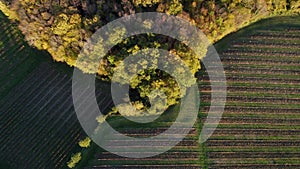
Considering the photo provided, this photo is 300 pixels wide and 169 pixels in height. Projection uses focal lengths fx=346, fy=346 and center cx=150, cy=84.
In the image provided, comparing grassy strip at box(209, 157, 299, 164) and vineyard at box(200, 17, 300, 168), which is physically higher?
A: vineyard at box(200, 17, 300, 168)

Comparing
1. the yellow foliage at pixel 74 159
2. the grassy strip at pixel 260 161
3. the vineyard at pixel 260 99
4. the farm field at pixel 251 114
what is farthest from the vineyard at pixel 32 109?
the grassy strip at pixel 260 161

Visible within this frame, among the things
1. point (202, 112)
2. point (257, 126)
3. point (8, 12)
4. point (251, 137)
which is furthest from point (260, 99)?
point (8, 12)

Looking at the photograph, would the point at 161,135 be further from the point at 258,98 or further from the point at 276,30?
the point at 276,30

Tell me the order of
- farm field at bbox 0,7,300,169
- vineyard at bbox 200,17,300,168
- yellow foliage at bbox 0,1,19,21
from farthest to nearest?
yellow foliage at bbox 0,1,19,21 → vineyard at bbox 200,17,300,168 → farm field at bbox 0,7,300,169

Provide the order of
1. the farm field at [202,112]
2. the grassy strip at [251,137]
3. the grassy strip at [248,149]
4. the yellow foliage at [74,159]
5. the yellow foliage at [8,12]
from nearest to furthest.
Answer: the yellow foliage at [74,159] → the farm field at [202,112] → the grassy strip at [248,149] → the grassy strip at [251,137] → the yellow foliage at [8,12]

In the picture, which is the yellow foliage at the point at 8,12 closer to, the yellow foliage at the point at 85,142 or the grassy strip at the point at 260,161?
the yellow foliage at the point at 85,142

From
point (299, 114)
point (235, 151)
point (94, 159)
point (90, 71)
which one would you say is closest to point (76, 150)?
point (94, 159)

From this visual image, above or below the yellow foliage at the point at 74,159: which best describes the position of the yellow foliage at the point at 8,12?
above

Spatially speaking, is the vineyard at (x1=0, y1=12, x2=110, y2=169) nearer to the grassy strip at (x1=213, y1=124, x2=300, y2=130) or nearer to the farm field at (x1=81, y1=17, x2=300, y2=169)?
the farm field at (x1=81, y1=17, x2=300, y2=169)

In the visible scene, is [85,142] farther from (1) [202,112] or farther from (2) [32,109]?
(1) [202,112]

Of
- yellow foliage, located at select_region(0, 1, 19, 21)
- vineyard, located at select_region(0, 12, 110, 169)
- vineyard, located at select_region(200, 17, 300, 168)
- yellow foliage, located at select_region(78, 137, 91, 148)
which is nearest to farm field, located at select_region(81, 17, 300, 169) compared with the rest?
vineyard, located at select_region(200, 17, 300, 168)
